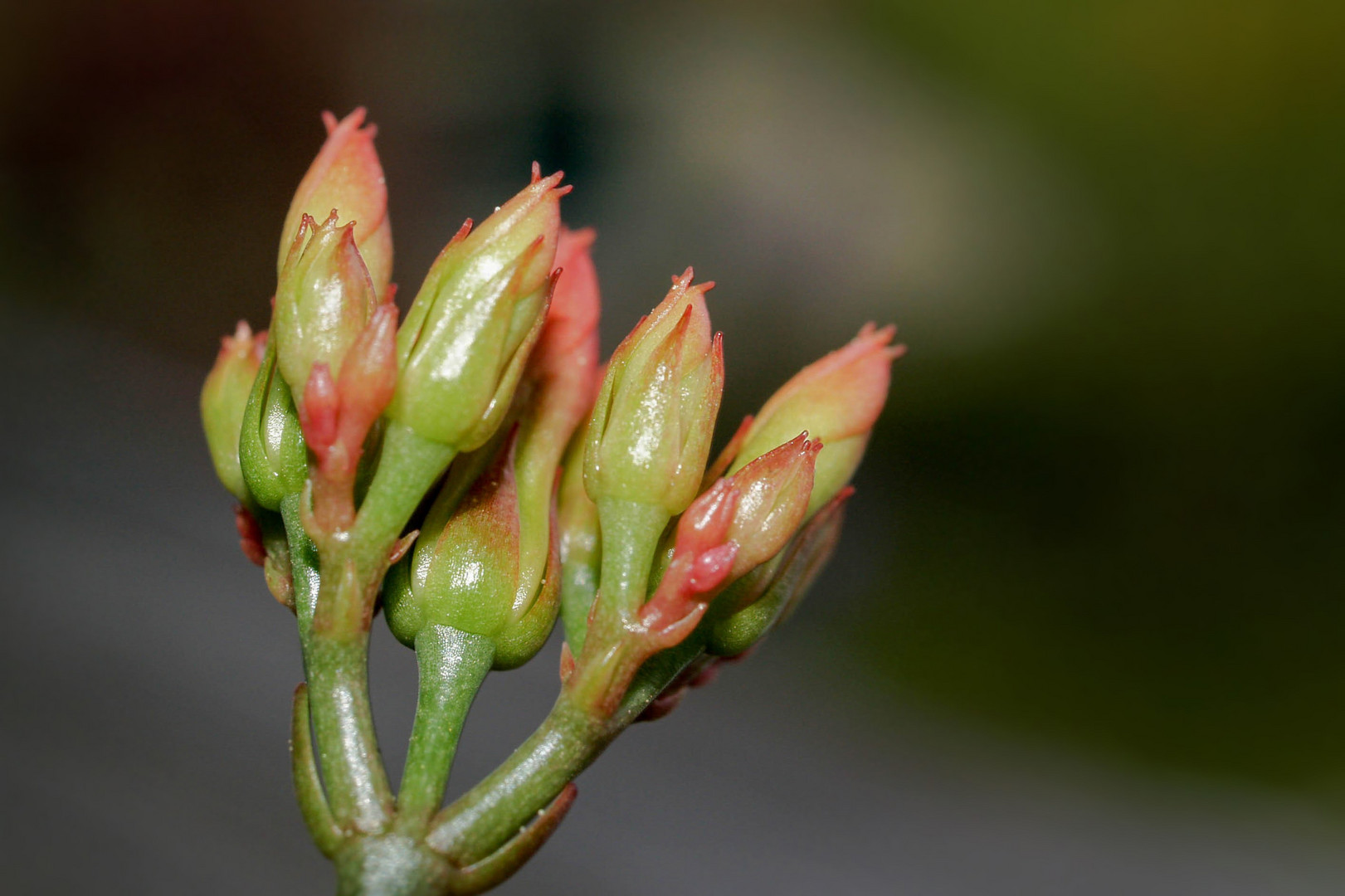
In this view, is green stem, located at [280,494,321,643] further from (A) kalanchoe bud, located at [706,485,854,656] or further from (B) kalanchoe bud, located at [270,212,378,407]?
(A) kalanchoe bud, located at [706,485,854,656]

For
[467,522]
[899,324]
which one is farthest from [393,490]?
[899,324]

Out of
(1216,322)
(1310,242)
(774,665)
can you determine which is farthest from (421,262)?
(1310,242)

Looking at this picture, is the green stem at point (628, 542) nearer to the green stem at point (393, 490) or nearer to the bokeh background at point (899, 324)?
the green stem at point (393, 490)

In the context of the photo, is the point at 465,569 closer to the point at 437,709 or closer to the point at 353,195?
the point at 437,709

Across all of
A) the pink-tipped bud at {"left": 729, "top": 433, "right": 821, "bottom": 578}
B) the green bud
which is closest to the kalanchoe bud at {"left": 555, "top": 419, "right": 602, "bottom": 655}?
the green bud

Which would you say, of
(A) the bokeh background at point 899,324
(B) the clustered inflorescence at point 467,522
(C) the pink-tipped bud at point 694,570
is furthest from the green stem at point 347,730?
(A) the bokeh background at point 899,324

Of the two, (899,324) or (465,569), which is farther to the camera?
(899,324)
